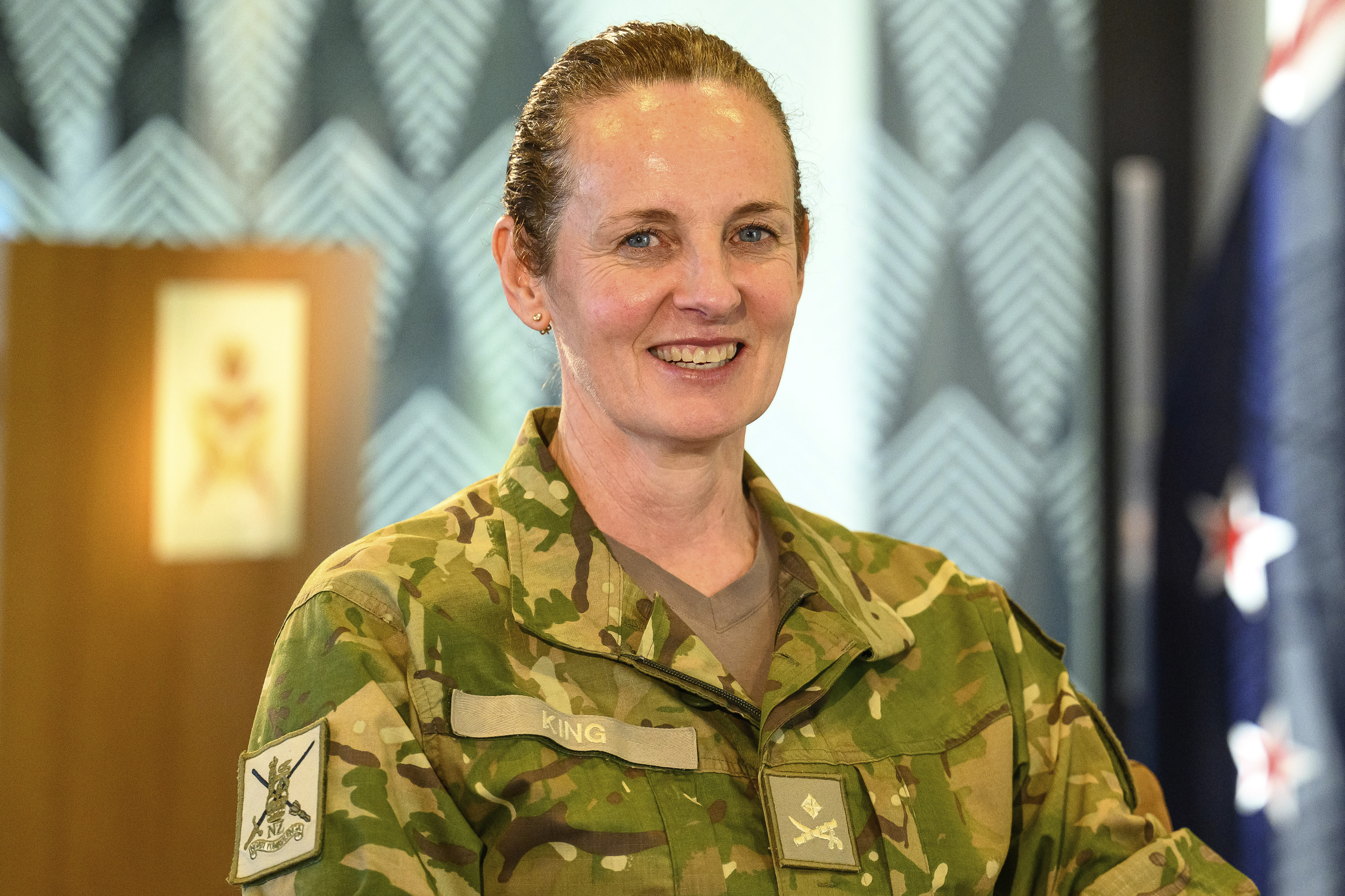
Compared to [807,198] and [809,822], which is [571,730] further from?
[807,198]

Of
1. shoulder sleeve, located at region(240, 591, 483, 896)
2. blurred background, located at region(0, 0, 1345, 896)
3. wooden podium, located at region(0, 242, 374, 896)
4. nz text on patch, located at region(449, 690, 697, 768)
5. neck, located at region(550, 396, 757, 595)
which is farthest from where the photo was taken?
blurred background, located at region(0, 0, 1345, 896)

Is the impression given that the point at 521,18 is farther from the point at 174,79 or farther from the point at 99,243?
the point at 99,243

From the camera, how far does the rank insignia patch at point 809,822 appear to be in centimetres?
124

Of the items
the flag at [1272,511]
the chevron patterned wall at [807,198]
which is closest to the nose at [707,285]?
the flag at [1272,511]

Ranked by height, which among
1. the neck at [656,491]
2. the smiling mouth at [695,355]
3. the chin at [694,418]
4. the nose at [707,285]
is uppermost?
the nose at [707,285]

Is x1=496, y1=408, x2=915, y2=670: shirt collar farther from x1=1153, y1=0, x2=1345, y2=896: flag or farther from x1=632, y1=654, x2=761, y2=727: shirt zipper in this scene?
x1=1153, y1=0, x2=1345, y2=896: flag

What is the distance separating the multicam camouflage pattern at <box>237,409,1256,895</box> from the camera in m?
1.17

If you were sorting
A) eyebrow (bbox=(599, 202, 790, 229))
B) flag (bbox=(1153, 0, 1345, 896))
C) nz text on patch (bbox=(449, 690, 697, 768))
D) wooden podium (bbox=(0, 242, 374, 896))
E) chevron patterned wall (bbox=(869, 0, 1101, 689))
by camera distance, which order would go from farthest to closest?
chevron patterned wall (bbox=(869, 0, 1101, 689)) → wooden podium (bbox=(0, 242, 374, 896)) → flag (bbox=(1153, 0, 1345, 896)) → eyebrow (bbox=(599, 202, 790, 229)) → nz text on patch (bbox=(449, 690, 697, 768))

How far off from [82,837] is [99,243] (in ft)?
3.74

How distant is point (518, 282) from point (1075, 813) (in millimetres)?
822

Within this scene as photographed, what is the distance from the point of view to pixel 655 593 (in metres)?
1.36

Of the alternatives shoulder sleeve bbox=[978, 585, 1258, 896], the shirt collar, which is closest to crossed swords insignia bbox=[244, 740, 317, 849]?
the shirt collar

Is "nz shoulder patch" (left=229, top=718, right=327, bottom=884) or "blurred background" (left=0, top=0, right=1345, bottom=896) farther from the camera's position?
"blurred background" (left=0, top=0, right=1345, bottom=896)

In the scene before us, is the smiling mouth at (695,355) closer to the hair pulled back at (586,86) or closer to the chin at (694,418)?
the chin at (694,418)
